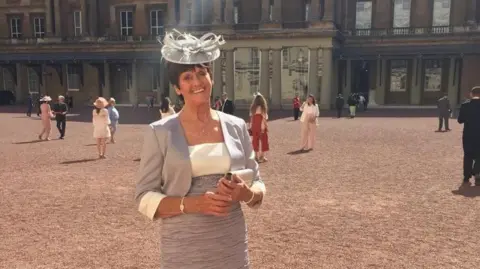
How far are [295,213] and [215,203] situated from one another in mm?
4663

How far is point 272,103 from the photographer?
31.2 m

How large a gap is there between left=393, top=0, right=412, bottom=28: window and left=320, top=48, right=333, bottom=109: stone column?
28.9 ft

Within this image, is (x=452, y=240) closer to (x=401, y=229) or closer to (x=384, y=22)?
(x=401, y=229)

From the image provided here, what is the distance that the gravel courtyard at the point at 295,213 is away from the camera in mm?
4902

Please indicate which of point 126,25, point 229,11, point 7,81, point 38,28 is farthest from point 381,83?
point 7,81

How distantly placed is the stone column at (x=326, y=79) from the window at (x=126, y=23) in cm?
1958

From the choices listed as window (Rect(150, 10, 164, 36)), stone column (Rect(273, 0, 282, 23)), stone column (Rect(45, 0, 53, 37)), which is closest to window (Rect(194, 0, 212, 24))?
window (Rect(150, 10, 164, 36))

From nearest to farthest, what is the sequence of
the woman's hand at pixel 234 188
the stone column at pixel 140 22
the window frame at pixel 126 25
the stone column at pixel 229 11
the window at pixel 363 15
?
the woman's hand at pixel 234 188 → the stone column at pixel 229 11 → the window at pixel 363 15 → the stone column at pixel 140 22 → the window frame at pixel 126 25

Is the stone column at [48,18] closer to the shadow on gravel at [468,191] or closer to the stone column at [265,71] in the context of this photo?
the stone column at [265,71]

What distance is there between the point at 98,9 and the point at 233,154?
42353mm

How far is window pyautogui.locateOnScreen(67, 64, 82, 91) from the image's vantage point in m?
40.0

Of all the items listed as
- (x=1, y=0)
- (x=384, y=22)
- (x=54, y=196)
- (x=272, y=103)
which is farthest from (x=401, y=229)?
(x=1, y=0)

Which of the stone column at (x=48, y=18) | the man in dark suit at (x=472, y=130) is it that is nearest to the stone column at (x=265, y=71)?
the stone column at (x=48, y=18)

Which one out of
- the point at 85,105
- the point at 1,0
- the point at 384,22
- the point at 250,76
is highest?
the point at 1,0
